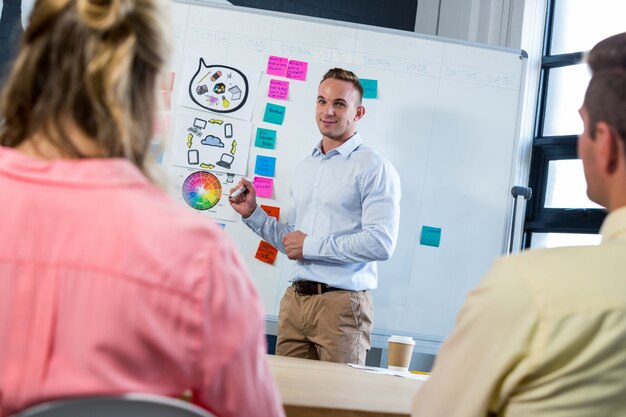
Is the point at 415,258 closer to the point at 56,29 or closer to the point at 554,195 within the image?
the point at 554,195

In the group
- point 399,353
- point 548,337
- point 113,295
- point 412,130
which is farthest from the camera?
point 412,130

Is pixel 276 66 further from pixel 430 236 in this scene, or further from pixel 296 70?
pixel 430 236

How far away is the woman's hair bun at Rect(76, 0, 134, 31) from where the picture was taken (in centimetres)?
95

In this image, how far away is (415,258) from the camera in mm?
3850

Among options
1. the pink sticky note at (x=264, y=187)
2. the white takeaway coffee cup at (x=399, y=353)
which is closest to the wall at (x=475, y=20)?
the pink sticky note at (x=264, y=187)

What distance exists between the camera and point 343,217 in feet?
11.3

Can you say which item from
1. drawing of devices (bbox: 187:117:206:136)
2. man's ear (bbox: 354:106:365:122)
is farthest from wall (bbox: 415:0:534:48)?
drawing of devices (bbox: 187:117:206:136)

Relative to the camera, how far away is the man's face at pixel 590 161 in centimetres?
122

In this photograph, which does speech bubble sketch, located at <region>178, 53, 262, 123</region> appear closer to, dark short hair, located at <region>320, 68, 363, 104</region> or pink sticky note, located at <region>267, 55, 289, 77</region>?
pink sticky note, located at <region>267, 55, 289, 77</region>

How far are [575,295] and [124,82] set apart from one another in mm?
659

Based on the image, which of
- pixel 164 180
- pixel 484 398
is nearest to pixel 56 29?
pixel 164 180

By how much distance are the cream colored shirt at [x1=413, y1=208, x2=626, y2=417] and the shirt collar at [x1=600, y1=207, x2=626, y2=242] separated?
8cm

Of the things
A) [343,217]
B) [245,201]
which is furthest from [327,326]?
[245,201]

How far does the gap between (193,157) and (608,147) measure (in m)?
2.74
